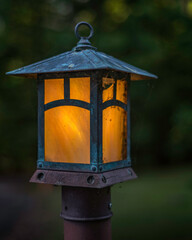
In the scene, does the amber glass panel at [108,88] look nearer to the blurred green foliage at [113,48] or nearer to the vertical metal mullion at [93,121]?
the vertical metal mullion at [93,121]

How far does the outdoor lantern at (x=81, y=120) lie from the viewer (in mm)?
2223

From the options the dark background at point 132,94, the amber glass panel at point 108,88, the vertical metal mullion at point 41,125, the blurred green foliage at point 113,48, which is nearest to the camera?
the amber glass panel at point 108,88

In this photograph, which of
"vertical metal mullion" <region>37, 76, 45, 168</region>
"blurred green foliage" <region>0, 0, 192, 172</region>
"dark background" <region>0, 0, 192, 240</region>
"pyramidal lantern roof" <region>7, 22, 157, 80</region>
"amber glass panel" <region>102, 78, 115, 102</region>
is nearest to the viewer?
"pyramidal lantern roof" <region>7, 22, 157, 80</region>

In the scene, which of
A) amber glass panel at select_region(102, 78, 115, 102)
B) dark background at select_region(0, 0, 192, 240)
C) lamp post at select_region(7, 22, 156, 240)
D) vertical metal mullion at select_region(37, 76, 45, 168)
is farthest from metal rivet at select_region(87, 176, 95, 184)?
dark background at select_region(0, 0, 192, 240)

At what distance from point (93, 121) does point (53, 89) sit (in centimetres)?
34

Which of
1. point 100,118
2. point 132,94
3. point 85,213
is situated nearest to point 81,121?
point 100,118

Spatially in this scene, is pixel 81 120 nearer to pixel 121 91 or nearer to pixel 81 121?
pixel 81 121

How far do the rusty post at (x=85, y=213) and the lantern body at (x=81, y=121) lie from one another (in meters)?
0.18

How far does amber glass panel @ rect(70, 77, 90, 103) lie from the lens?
2.25 metres

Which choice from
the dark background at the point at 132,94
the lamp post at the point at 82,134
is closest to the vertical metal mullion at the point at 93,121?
the lamp post at the point at 82,134

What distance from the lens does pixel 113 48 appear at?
6.42 m

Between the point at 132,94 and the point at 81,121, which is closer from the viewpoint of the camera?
the point at 81,121

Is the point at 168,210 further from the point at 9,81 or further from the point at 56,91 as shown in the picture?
the point at 56,91

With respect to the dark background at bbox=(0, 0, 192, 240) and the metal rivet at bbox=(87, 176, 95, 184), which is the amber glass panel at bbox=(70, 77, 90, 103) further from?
the dark background at bbox=(0, 0, 192, 240)
